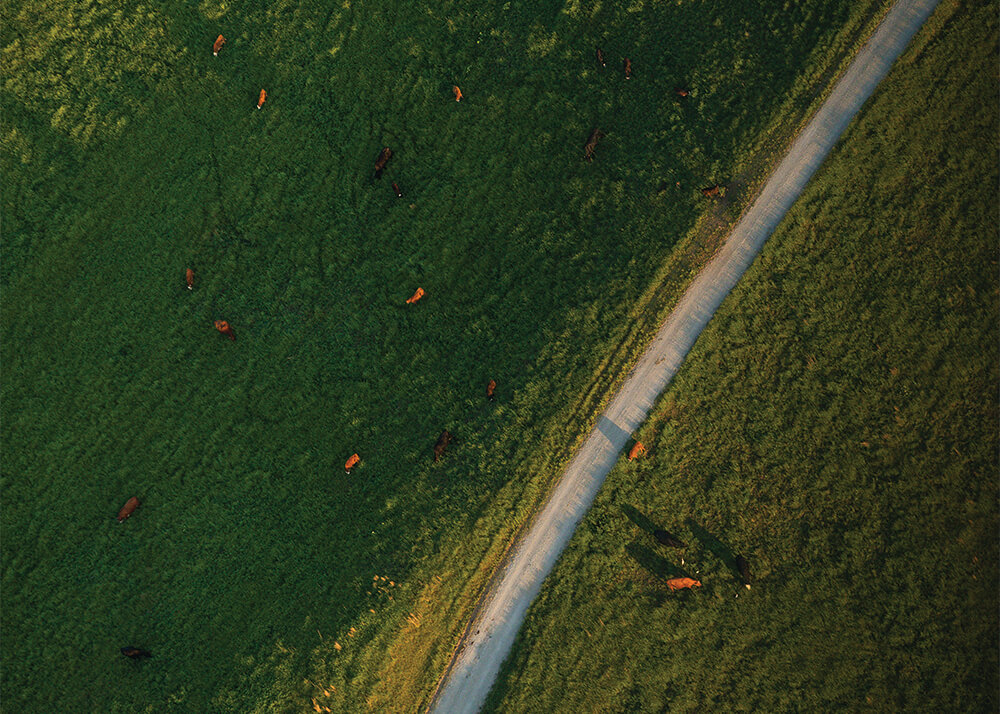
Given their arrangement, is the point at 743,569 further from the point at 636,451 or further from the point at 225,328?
the point at 225,328

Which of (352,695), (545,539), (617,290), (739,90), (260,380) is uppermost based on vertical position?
(739,90)

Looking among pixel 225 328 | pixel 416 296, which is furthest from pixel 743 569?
pixel 225 328

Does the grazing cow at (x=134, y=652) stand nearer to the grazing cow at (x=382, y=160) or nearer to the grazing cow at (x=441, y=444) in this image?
the grazing cow at (x=441, y=444)

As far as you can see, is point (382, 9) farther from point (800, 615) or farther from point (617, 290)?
point (800, 615)

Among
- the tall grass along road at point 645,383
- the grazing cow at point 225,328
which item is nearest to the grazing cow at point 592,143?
the tall grass along road at point 645,383

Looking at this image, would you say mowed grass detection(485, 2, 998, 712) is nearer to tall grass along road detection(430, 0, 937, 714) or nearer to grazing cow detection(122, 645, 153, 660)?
tall grass along road detection(430, 0, 937, 714)

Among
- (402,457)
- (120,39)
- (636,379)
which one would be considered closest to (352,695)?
(402,457)
